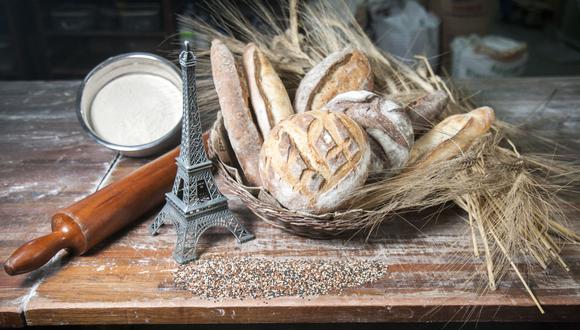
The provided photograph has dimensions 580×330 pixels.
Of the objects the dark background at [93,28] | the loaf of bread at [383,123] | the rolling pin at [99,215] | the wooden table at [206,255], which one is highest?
the loaf of bread at [383,123]

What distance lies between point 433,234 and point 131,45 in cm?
242

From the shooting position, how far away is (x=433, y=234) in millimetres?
1196

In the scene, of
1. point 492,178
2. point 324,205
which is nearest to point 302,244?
point 324,205

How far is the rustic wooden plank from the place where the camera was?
1.05 meters

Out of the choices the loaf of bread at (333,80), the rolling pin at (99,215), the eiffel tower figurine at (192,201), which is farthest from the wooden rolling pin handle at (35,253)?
the loaf of bread at (333,80)

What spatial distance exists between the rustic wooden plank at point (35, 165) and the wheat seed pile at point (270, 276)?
306 millimetres

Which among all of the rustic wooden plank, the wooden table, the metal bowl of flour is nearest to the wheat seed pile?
the wooden table

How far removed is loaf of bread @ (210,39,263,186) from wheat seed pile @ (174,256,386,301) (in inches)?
7.6

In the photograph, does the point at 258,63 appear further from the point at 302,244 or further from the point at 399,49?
the point at 399,49

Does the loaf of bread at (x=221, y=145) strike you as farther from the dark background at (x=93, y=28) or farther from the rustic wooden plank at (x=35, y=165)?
the dark background at (x=93, y=28)

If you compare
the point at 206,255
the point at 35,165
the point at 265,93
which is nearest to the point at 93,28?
the point at 35,165

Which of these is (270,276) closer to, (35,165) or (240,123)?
(240,123)

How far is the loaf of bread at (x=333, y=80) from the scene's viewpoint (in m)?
1.31

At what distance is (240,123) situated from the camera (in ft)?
3.90
